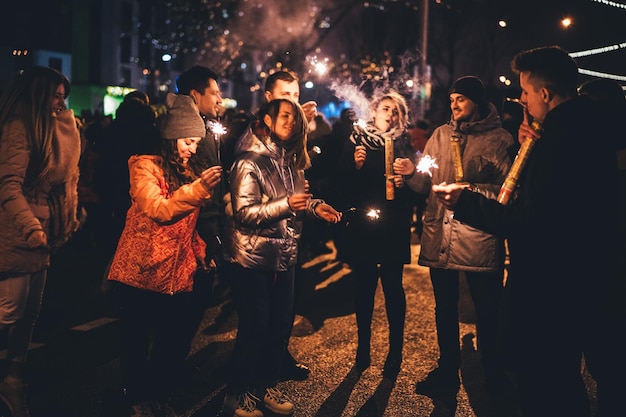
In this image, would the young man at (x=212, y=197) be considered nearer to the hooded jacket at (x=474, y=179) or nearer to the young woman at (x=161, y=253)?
the young woman at (x=161, y=253)

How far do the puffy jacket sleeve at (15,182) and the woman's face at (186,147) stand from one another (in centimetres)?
97

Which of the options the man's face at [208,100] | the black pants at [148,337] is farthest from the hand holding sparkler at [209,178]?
the man's face at [208,100]

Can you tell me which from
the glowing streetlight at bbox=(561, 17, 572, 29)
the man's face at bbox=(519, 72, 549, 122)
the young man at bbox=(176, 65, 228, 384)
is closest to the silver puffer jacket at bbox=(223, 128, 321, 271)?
the young man at bbox=(176, 65, 228, 384)

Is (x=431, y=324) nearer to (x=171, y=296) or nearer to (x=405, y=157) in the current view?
(x=405, y=157)

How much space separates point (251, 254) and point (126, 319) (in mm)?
931

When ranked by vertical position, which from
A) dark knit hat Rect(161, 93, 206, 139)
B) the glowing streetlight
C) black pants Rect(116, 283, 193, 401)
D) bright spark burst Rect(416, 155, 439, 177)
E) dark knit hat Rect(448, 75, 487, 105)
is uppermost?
the glowing streetlight

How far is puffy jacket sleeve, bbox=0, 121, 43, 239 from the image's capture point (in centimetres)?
380

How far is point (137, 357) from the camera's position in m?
4.02

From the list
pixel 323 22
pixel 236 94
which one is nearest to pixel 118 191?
pixel 323 22

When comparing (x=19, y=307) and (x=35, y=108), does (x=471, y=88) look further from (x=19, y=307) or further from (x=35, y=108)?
(x=19, y=307)

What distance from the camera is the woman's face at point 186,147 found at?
159 inches

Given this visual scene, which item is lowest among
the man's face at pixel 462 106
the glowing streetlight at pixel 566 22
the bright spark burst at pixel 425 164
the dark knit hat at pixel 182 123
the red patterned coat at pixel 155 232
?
the red patterned coat at pixel 155 232

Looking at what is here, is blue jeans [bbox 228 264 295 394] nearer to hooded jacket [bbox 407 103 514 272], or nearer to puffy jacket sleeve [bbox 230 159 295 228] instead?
puffy jacket sleeve [bbox 230 159 295 228]

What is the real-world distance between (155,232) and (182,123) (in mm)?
756
